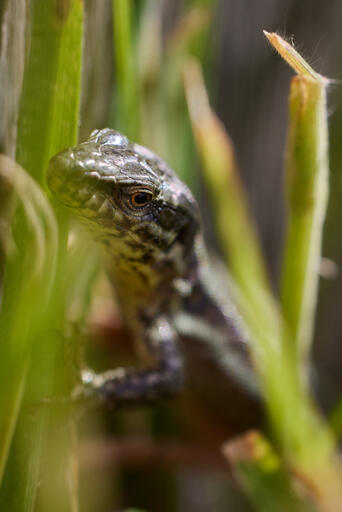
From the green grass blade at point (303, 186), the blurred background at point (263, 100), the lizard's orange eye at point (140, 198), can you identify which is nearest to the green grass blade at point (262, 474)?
the green grass blade at point (303, 186)

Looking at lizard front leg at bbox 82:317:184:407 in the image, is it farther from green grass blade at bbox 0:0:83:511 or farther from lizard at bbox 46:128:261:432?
green grass blade at bbox 0:0:83:511

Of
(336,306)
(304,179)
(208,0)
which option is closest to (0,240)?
(304,179)

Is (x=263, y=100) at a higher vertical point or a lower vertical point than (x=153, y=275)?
higher

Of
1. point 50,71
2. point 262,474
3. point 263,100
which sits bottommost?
point 262,474

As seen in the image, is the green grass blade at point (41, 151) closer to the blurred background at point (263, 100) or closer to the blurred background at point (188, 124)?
the blurred background at point (188, 124)

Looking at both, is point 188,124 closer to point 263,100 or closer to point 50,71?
point 263,100

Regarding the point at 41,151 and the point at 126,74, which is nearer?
the point at 41,151

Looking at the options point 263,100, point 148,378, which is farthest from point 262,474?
point 263,100
